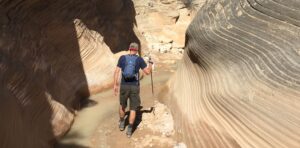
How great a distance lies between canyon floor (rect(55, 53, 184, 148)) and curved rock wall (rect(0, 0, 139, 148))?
30cm

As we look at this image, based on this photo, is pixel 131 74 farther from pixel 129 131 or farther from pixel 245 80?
pixel 245 80

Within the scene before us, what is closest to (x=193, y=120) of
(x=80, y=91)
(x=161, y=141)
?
(x=161, y=141)

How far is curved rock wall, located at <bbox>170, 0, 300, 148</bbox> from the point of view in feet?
17.8

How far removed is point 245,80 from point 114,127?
11.5 feet

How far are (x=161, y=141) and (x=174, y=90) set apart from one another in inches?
75.5

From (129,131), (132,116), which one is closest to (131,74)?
(132,116)

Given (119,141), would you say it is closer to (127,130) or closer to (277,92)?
(127,130)

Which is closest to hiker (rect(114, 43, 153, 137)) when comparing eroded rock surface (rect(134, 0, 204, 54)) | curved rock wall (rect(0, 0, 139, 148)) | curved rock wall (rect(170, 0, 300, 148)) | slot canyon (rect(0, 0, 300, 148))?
slot canyon (rect(0, 0, 300, 148))

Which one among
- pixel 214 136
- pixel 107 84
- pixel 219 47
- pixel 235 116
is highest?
pixel 219 47

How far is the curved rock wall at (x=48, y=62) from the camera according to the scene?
7189 mm

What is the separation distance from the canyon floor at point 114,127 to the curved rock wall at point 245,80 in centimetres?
34

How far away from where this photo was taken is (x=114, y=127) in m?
8.73

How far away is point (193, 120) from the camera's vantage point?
741 centimetres

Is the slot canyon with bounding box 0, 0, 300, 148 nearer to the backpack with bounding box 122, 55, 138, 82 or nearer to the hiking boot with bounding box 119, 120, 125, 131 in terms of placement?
the hiking boot with bounding box 119, 120, 125, 131
